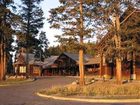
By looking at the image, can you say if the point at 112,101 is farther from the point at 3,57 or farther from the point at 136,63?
the point at 3,57

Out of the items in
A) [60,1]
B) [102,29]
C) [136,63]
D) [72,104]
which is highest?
[60,1]

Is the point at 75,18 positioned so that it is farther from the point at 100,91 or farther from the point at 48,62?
the point at 48,62

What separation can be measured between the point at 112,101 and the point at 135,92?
514cm

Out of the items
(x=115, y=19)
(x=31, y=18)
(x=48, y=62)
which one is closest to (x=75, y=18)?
(x=115, y=19)

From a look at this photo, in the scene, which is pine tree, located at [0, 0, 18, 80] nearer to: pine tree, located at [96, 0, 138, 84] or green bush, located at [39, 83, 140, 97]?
pine tree, located at [96, 0, 138, 84]

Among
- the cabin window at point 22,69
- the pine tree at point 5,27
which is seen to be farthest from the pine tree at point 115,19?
the cabin window at point 22,69

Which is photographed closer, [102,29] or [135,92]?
[135,92]

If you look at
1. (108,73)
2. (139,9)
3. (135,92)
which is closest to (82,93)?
(135,92)

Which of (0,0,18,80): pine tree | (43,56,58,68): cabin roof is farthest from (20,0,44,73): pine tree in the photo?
(43,56,58,68): cabin roof

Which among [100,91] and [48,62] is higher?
[48,62]

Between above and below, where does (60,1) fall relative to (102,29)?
above

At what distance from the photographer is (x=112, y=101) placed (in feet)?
86.2

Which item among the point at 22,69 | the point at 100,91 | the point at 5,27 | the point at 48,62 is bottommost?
the point at 100,91

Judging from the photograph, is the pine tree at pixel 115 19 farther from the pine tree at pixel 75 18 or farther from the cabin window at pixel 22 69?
the cabin window at pixel 22 69
